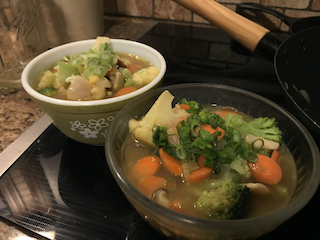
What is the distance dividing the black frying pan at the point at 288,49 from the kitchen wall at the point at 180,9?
520mm

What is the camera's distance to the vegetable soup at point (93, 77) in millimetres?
826

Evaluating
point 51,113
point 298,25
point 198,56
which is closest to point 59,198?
point 51,113

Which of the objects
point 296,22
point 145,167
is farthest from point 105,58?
point 296,22

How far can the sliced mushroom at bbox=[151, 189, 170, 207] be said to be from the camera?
552 mm

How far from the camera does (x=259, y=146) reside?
65 centimetres

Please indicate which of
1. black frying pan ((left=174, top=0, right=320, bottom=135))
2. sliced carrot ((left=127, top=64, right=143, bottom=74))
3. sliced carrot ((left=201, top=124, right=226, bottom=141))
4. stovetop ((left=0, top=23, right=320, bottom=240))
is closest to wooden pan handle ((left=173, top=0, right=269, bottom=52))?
black frying pan ((left=174, top=0, right=320, bottom=135))

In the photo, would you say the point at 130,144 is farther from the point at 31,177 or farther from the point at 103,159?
the point at 31,177

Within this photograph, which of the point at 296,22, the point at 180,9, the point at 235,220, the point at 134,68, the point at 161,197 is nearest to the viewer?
the point at 235,220

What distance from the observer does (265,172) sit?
609 mm

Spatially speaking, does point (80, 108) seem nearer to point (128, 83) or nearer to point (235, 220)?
point (128, 83)

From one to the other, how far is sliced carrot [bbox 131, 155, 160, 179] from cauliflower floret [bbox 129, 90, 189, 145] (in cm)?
5

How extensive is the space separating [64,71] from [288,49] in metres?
0.84

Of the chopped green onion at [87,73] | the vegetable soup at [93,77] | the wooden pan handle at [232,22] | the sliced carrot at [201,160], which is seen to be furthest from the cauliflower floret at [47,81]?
the wooden pan handle at [232,22]

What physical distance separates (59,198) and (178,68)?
85cm
